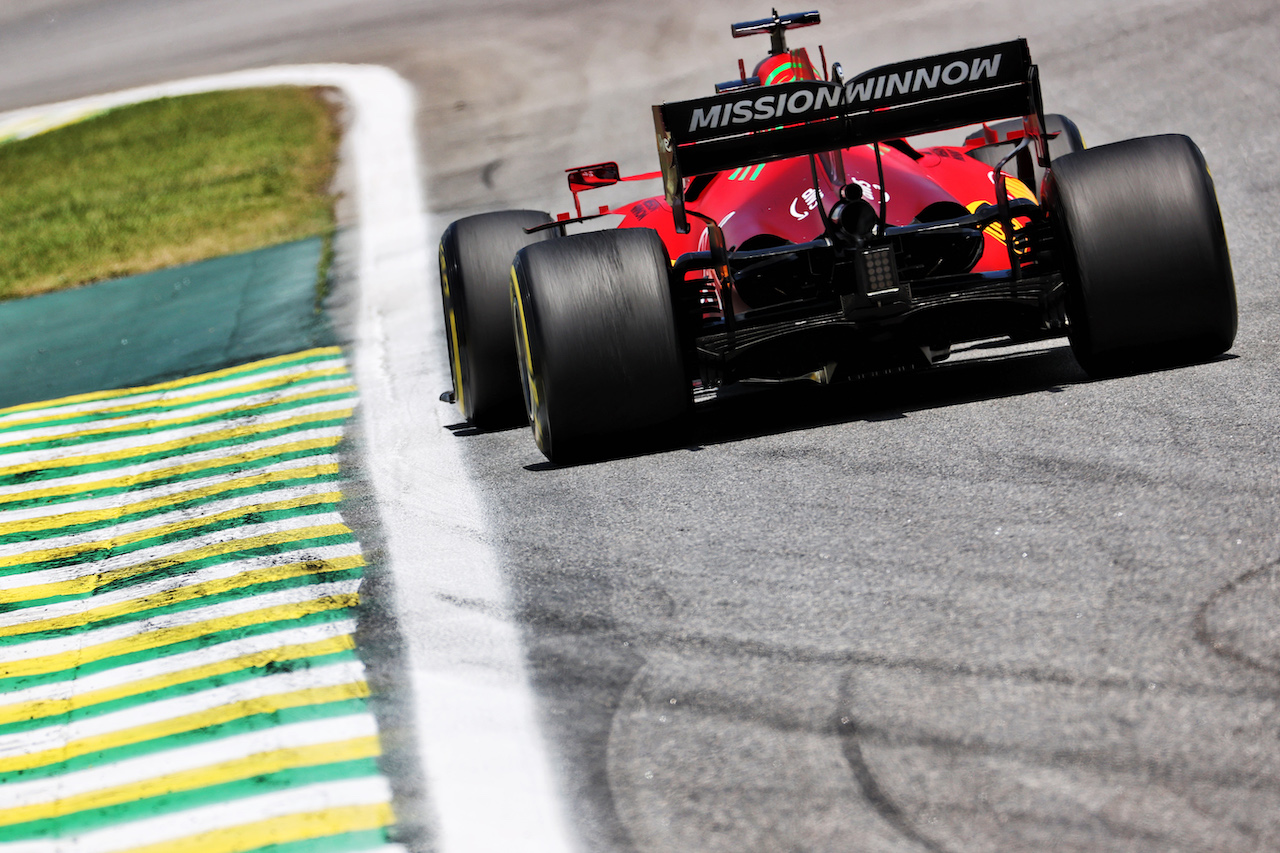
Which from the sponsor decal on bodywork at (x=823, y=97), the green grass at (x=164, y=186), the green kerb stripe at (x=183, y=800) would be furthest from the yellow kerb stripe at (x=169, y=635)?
the green grass at (x=164, y=186)

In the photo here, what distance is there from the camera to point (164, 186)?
18.6 meters

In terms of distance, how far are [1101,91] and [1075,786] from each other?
13511mm

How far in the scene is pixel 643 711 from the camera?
12.9ft

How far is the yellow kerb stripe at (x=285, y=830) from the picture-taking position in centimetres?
360

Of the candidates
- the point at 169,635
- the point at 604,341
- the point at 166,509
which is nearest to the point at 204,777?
the point at 169,635

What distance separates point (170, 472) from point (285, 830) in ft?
14.9

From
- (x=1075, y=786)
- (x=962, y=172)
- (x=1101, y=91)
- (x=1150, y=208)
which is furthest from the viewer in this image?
(x=1101, y=91)

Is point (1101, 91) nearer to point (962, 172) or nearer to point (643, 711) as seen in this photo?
point (962, 172)

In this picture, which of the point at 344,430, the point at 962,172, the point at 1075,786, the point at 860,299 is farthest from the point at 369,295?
the point at 1075,786

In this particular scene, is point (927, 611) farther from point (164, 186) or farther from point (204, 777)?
point (164, 186)

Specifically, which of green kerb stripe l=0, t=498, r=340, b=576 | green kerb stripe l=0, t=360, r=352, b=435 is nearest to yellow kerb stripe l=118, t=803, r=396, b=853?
green kerb stripe l=0, t=498, r=340, b=576

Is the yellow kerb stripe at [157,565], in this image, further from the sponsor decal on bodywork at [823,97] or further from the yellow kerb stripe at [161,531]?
the sponsor decal on bodywork at [823,97]

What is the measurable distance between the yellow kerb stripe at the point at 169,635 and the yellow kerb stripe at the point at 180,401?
4473mm

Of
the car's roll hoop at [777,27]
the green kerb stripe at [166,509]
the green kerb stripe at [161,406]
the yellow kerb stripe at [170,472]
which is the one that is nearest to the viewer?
the green kerb stripe at [166,509]
